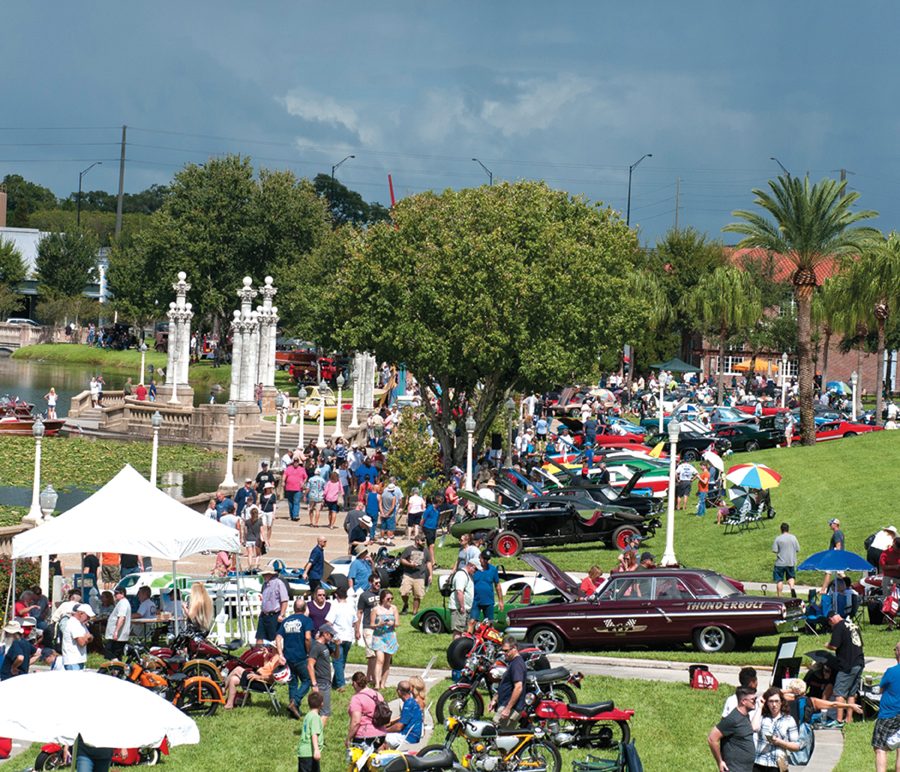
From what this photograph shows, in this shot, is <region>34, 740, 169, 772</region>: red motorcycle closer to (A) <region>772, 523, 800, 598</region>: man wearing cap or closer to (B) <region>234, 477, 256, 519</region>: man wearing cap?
(A) <region>772, 523, 800, 598</region>: man wearing cap

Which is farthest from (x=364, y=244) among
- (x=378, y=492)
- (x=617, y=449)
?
(x=378, y=492)

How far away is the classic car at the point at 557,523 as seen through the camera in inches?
1318

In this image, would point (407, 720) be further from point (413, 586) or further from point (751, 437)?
point (751, 437)

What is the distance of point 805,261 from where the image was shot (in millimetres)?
49812

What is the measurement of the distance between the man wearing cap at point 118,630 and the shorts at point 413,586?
6217 mm

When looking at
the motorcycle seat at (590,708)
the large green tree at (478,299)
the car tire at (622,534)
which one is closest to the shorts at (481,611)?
the motorcycle seat at (590,708)

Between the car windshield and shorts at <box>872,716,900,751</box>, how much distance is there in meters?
7.15

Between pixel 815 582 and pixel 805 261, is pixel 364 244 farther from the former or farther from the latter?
pixel 815 582

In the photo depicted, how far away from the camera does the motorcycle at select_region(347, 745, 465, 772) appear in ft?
49.4

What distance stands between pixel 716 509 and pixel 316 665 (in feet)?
68.4

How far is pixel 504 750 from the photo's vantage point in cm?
1554

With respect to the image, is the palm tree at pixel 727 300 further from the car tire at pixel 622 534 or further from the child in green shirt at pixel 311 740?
the child in green shirt at pixel 311 740

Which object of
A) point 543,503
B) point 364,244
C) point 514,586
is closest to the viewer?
point 514,586

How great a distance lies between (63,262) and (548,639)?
5038 inches
